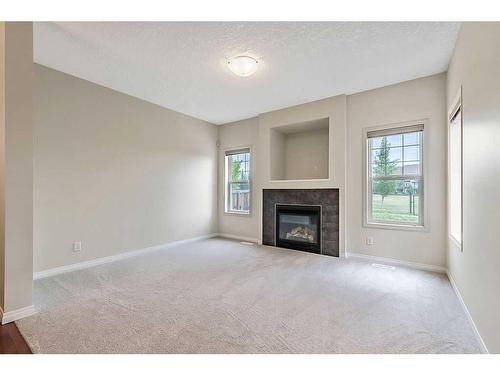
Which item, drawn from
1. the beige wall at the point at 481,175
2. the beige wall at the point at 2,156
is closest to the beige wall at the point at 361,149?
the beige wall at the point at 481,175

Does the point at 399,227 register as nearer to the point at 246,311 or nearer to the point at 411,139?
the point at 411,139

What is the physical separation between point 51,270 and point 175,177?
2.35m

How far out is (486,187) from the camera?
164 centimetres

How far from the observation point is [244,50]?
258 centimetres

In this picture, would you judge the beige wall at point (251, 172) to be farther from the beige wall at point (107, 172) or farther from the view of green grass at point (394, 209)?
the view of green grass at point (394, 209)

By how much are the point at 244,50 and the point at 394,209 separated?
3096mm

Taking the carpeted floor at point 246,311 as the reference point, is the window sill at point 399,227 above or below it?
above

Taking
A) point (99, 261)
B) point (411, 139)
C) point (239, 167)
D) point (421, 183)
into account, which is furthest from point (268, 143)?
point (99, 261)

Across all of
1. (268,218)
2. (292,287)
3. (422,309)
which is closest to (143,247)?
(268,218)

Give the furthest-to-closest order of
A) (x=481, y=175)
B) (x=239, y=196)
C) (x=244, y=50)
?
(x=239, y=196), (x=244, y=50), (x=481, y=175)

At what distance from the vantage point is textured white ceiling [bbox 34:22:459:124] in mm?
2246

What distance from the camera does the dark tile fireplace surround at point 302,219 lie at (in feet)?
13.0

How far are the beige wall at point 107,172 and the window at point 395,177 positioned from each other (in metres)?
3.41

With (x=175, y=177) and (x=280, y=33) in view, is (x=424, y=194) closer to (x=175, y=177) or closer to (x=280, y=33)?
(x=280, y=33)
